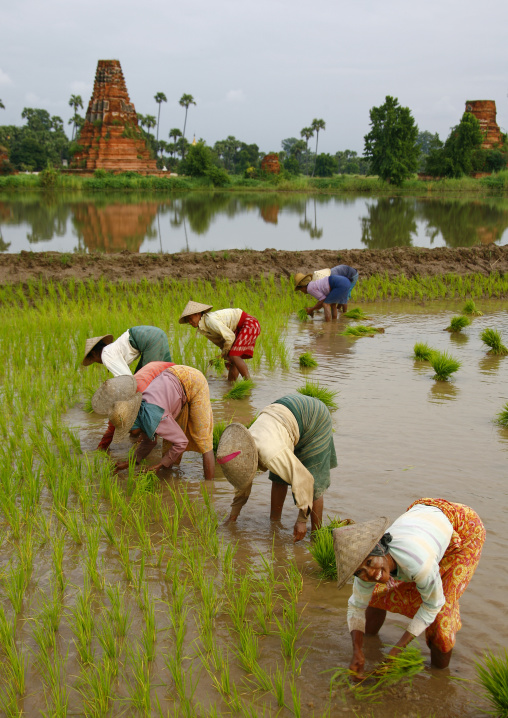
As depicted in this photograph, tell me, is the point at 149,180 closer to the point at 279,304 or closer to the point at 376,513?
the point at 279,304

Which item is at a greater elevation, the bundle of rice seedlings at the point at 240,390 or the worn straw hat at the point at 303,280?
the worn straw hat at the point at 303,280

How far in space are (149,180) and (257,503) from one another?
38.8m

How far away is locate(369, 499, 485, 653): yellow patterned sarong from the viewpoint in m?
2.10

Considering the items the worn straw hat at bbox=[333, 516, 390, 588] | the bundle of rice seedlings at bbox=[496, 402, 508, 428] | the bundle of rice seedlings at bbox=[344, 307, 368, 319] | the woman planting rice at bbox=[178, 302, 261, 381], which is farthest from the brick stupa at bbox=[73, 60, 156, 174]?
the worn straw hat at bbox=[333, 516, 390, 588]

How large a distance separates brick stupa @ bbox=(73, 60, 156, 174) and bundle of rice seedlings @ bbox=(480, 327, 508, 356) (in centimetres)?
4027

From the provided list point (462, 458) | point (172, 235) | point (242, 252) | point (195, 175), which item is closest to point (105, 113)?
point (195, 175)

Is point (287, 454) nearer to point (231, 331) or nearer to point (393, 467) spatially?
point (393, 467)

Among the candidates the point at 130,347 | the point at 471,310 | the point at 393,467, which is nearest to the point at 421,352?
the point at 393,467

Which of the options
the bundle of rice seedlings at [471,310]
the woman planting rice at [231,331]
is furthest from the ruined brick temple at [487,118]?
the woman planting rice at [231,331]

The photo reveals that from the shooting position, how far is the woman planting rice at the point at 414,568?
6.31 feet

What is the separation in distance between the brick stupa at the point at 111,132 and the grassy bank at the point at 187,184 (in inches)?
85.0

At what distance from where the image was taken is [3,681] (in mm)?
2125

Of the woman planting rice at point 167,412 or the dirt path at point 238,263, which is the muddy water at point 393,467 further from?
the dirt path at point 238,263

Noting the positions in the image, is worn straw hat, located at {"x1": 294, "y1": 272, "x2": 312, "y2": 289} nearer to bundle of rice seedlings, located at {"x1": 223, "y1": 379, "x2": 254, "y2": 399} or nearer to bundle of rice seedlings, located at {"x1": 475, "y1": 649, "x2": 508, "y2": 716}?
bundle of rice seedlings, located at {"x1": 223, "y1": 379, "x2": 254, "y2": 399}
